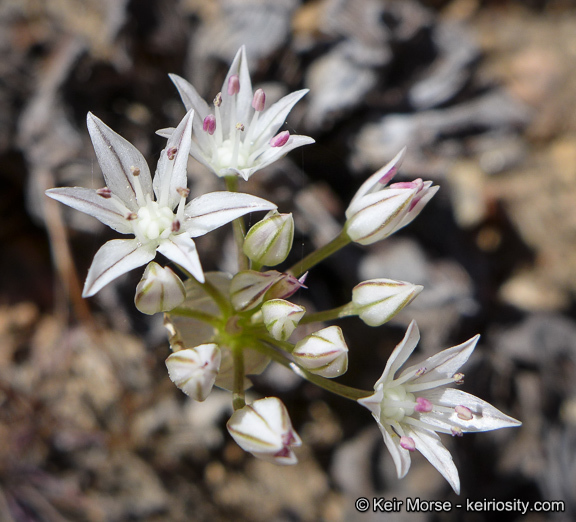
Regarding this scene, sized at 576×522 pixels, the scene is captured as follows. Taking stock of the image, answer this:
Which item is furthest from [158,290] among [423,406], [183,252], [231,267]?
[231,267]

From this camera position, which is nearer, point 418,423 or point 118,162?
point 118,162

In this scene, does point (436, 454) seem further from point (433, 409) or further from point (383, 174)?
point (383, 174)

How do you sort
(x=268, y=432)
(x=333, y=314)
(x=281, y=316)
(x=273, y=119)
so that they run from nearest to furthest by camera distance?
Result: 1. (x=268, y=432)
2. (x=281, y=316)
3. (x=333, y=314)
4. (x=273, y=119)

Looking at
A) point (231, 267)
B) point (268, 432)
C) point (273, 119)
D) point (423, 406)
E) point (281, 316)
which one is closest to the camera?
point (268, 432)

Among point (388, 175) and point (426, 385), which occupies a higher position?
point (388, 175)

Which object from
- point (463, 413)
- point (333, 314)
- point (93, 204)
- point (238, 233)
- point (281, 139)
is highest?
point (281, 139)

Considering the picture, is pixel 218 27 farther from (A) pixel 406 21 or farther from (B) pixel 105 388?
(B) pixel 105 388

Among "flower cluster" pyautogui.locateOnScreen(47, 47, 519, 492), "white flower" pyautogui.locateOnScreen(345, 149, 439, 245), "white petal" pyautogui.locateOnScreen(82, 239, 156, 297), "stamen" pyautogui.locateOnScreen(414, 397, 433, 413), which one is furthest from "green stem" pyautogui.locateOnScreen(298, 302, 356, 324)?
"white petal" pyautogui.locateOnScreen(82, 239, 156, 297)
